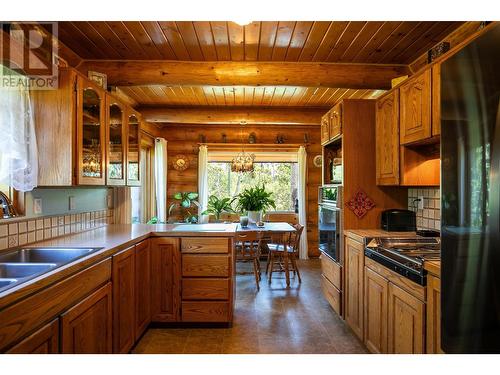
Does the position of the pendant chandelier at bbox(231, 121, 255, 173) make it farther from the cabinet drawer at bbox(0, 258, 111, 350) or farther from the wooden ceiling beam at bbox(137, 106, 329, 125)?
the cabinet drawer at bbox(0, 258, 111, 350)

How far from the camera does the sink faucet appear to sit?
181cm

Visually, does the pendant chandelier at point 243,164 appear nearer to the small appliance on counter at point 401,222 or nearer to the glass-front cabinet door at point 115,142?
the glass-front cabinet door at point 115,142

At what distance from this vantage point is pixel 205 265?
8.54 feet

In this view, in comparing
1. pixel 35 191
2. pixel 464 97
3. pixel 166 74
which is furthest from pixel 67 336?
pixel 166 74

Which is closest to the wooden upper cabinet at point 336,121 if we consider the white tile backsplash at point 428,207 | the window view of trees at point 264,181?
the white tile backsplash at point 428,207

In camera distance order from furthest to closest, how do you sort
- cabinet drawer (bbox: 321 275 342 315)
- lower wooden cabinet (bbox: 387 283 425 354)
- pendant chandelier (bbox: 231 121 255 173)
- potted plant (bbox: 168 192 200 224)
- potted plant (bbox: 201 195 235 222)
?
potted plant (bbox: 168 192 200 224) < potted plant (bbox: 201 195 235 222) < pendant chandelier (bbox: 231 121 255 173) < cabinet drawer (bbox: 321 275 342 315) < lower wooden cabinet (bbox: 387 283 425 354)

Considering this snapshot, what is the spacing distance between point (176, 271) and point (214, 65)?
6.48 ft

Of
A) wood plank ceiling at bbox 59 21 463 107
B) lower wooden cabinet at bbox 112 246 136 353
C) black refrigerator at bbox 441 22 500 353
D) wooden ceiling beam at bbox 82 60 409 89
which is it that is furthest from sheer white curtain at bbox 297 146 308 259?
black refrigerator at bbox 441 22 500 353

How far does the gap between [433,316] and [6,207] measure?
248 cm

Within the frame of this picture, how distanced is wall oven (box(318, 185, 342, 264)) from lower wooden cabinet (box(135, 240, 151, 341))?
67.4 inches

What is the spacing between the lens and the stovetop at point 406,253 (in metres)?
1.59
